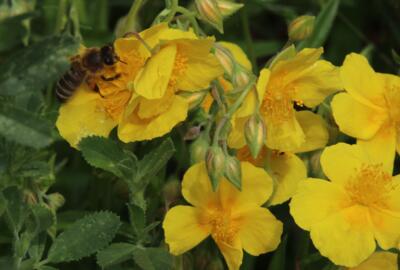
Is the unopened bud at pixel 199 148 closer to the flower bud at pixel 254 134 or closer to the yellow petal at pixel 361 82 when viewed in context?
the flower bud at pixel 254 134

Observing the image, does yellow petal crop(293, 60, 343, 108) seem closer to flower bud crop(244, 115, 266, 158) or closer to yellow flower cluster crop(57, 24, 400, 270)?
yellow flower cluster crop(57, 24, 400, 270)

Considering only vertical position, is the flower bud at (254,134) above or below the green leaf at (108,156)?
above

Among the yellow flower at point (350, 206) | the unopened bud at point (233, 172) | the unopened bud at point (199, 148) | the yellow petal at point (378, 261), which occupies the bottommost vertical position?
the yellow petal at point (378, 261)

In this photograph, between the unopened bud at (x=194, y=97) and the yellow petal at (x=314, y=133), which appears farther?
the yellow petal at (x=314, y=133)

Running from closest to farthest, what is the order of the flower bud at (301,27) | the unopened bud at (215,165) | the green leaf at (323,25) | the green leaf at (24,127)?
the green leaf at (24,127) → the unopened bud at (215,165) → the flower bud at (301,27) → the green leaf at (323,25)

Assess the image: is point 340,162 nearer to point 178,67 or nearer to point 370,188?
point 370,188

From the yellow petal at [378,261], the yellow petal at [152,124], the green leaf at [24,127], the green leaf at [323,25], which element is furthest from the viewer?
the green leaf at [323,25]

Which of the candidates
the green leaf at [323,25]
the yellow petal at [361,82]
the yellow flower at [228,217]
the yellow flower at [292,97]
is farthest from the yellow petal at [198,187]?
the green leaf at [323,25]
